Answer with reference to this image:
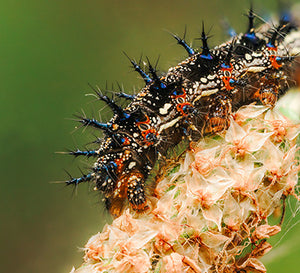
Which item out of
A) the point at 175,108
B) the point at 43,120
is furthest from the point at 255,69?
the point at 43,120

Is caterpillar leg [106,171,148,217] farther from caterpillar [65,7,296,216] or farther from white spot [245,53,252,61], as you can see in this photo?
white spot [245,53,252,61]

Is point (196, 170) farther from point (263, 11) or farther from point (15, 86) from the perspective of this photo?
point (15, 86)

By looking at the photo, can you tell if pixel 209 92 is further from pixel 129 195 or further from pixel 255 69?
pixel 129 195

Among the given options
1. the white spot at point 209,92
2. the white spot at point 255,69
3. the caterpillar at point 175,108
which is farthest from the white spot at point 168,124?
the white spot at point 255,69

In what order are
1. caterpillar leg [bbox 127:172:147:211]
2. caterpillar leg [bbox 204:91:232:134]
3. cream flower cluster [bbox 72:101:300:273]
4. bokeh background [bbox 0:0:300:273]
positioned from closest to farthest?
1. cream flower cluster [bbox 72:101:300:273]
2. caterpillar leg [bbox 127:172:147:211]
3. caterpillar leg [bbox 204:91:232:134]
4. bokeh background [bbox 0:0:300:273]

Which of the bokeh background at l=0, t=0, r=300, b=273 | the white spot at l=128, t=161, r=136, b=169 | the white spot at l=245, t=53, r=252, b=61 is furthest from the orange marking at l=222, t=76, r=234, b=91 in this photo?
the bokeh background at l=0, t=0, r=300, b=273

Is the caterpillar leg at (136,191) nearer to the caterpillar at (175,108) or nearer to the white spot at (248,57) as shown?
the caterpillar at (175,108)
